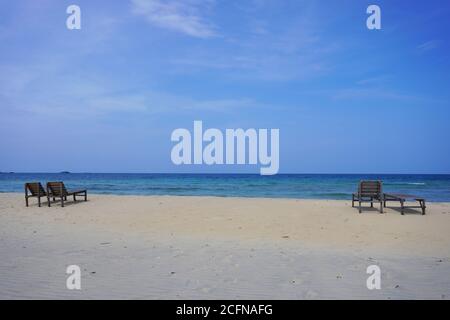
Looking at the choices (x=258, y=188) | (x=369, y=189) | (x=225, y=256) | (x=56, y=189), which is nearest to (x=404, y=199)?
(x=369, y=189)

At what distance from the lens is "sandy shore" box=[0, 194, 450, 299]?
411 centimetres

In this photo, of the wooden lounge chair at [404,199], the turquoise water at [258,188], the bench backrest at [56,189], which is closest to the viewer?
the wooden lounge chair at [404,199]

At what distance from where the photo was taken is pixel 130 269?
4922 millimetres

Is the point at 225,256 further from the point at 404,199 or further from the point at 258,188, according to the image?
the point at 258,188

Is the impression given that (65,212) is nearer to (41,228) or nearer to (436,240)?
(41,228)

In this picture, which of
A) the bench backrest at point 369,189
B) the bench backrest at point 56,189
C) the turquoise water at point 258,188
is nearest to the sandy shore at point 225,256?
the bench backrest at point 369,189

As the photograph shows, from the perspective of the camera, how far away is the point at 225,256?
5684mm

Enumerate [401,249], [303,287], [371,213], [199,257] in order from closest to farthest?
[303,287] → [199,257] → [401,249] → [371,213]

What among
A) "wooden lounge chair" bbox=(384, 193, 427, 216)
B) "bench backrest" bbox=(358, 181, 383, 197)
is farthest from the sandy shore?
"bench backrest" bbox=(358, 181, 383, 197)

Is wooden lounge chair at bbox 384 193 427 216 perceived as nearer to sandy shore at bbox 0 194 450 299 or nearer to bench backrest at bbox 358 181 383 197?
bench backrest at bbox 358 181 383 197

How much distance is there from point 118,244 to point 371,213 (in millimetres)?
8574

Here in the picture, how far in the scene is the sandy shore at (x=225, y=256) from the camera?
411 cm

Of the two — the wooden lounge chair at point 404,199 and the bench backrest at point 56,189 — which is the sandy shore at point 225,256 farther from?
the bench backrest at point 56,189
